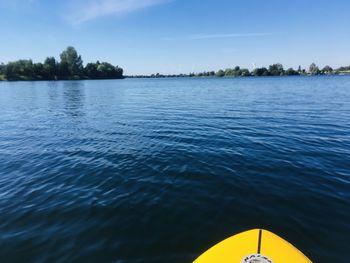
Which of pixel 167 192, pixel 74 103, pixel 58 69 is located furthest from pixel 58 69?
pixel 167 192

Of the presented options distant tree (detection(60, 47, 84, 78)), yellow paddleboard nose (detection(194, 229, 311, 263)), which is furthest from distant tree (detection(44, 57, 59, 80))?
yellow paddleboard nose (detection(194, 229, 311, 263))

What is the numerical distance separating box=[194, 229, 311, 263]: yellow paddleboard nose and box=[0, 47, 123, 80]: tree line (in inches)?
6063

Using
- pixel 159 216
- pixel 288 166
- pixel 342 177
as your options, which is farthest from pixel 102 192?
pixel 342 177

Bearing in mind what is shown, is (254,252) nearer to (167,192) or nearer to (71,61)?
(167,192)

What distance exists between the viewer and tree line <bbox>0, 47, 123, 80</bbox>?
125 metres

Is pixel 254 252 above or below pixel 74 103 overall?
below

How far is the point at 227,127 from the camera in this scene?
696 inches

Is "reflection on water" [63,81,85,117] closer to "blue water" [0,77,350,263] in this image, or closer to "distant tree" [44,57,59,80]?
"blue water" [0,77,350,263]

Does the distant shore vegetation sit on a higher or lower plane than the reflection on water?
higher

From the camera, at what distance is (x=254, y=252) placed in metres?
4.21

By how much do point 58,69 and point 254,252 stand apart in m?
162

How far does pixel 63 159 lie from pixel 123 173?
4156mm

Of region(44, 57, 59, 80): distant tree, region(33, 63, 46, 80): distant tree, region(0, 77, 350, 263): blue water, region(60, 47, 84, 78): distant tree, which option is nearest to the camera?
region(0, 77, 350, 263): blue water

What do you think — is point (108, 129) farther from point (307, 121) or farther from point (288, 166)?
point (307, 121)
